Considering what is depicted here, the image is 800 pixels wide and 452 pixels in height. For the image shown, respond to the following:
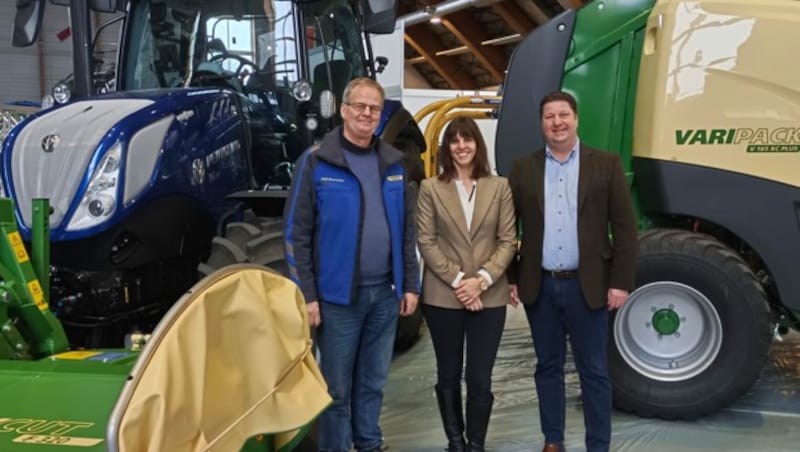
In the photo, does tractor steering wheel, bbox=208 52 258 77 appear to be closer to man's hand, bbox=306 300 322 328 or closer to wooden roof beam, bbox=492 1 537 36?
man's hand, bbox=306 300 322 328

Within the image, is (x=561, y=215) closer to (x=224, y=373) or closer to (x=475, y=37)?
(x=224, y=373)

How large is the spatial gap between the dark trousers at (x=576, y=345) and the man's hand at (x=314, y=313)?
83cm

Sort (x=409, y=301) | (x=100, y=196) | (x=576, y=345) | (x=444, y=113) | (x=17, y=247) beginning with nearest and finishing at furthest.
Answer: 1. (x=17, y=247)
2. (x=409, y=301)
3. (x=576, y=345)
4. (x=100, y=196)
5. (x=444, y=113)

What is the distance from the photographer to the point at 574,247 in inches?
110

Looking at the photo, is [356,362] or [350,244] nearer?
[350,244]

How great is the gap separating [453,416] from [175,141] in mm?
1713

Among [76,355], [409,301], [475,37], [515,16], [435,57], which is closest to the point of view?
[76,355]

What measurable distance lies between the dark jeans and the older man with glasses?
18 centimetres

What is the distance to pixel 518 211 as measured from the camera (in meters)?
2.93

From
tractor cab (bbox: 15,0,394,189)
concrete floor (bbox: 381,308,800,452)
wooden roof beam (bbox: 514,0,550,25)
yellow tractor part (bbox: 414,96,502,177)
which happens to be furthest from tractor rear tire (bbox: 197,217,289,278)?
wooden roof beam (bbox: 514,0,550,25)

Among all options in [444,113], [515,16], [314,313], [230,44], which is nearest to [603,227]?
[314,313]

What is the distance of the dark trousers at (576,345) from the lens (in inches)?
111

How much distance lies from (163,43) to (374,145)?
199 centimetres

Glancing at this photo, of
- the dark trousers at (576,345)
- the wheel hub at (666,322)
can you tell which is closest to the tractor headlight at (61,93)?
the dark trousers at (576,345)
